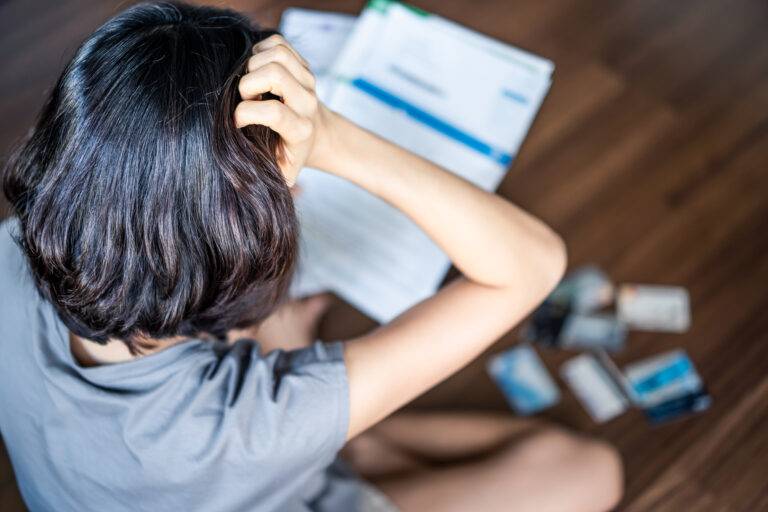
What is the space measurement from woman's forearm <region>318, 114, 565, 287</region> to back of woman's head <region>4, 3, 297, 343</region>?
5.5 inches

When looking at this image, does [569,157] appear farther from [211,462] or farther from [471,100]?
[211,462]

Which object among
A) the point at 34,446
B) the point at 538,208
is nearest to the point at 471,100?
the point at 538,208

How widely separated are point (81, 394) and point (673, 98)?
1006 millimetres

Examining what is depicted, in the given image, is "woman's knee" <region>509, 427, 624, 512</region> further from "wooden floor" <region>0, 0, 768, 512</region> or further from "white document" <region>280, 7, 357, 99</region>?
"white document" <region>280, 7, 357, 99</region>

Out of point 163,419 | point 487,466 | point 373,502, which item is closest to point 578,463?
point 487,466

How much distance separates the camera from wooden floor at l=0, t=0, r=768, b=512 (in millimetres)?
1062

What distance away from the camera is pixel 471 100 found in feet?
3.26

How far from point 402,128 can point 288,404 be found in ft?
1.57

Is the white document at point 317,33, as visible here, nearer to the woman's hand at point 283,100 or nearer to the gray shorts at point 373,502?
the woman's hand at point 283,100

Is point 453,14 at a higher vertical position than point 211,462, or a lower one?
higher

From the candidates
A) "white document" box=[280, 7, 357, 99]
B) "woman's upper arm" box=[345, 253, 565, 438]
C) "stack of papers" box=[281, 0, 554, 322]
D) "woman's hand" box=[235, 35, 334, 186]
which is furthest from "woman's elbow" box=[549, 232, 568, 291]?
"white document" box=[280, 7, 357, 99]

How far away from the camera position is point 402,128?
99 centimetres

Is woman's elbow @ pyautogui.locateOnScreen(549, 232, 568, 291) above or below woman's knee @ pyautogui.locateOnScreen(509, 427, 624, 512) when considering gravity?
above

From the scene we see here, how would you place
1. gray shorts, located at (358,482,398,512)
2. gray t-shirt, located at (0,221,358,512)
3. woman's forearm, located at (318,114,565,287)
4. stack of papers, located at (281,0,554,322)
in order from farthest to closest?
stack of papers, located at (281,0,554,322) < gray shorts, located at (358,482,398,512) < woman's forearm, located at (318,114,565,287) < gray t-shirt, located at (0,221,358,512)
